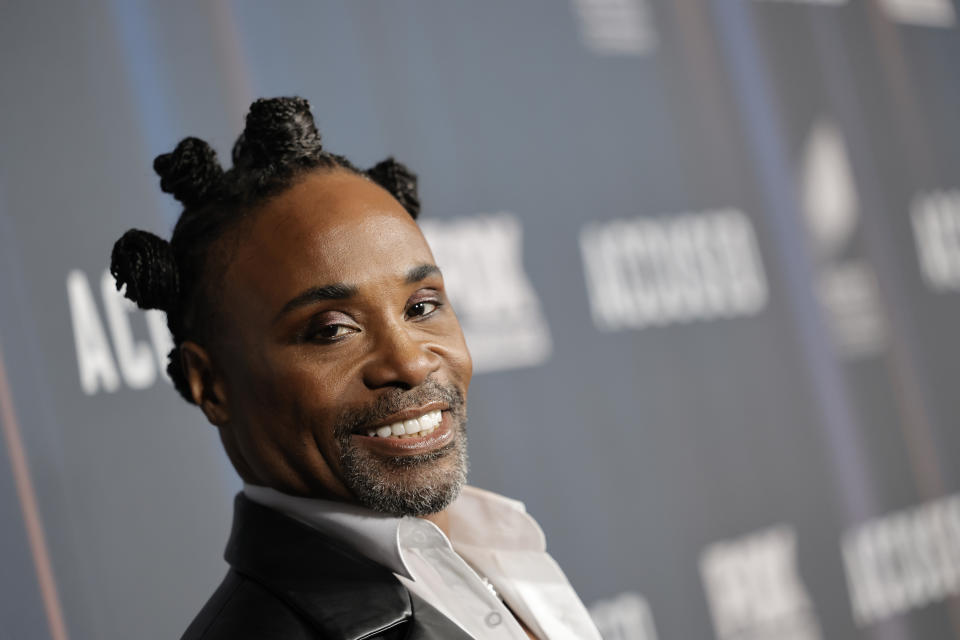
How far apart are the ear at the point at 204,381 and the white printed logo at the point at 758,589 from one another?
4.45 ft

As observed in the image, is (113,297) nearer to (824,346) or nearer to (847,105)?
(824,346)

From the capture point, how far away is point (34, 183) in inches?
54.2

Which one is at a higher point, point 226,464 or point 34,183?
point 34,183

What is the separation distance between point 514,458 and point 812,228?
109 centimetres

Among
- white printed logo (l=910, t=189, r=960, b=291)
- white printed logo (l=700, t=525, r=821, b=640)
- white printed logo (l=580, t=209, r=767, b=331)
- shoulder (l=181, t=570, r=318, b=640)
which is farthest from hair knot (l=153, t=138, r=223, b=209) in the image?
white printed logo (l=910, t=189, r=960, b=291)

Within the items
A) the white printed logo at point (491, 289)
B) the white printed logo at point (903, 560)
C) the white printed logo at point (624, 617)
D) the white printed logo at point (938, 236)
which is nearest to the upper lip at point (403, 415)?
the white printed logo at point (491, 289)

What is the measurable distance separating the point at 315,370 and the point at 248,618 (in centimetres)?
24

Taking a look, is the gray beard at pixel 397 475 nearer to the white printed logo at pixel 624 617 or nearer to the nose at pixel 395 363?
the nose at pixel 395 363

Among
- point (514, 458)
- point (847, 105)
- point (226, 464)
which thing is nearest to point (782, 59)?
point (847, 105)

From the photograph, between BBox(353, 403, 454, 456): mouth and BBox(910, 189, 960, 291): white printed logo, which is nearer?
BBox(353, 403, 454, 456): mouth

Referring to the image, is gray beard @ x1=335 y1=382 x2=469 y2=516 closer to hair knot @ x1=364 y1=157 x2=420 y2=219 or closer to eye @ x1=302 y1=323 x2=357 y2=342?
eye @ x1=302 y1=323 x2=357 y2=342

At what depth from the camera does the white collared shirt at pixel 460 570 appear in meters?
1.02

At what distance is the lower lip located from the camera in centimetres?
103

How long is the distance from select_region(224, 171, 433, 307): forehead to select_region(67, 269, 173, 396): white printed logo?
1.20ft
